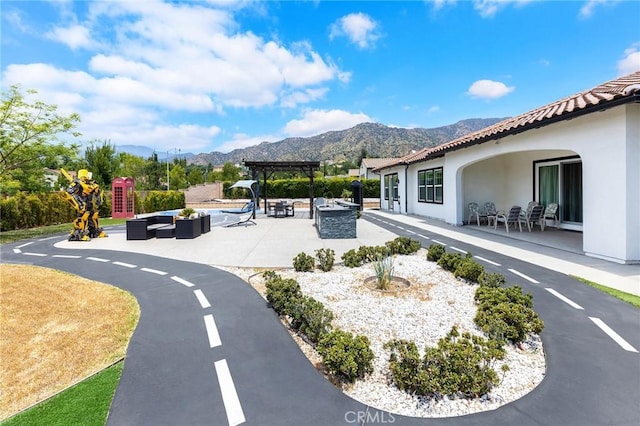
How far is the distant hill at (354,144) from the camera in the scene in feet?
336

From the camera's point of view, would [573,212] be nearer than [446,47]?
Yes

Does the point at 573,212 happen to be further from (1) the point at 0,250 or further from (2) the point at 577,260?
(1) the point at 0,250

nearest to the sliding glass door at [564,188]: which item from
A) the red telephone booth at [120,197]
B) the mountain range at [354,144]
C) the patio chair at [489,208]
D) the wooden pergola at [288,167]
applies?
the patio chair at [489,208]

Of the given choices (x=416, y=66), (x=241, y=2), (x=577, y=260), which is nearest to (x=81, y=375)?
(x=577, y=260)

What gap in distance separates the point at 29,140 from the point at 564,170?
2136cm

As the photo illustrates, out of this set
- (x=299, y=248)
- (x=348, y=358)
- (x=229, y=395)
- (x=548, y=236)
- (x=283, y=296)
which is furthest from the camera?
(x=548, y=236)

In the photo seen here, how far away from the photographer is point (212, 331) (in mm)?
4113

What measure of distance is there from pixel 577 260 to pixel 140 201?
26695 millimetres

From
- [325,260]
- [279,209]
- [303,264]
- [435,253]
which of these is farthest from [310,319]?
[279,209]

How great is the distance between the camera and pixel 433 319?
4.43 meters

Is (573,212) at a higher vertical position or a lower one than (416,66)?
lower

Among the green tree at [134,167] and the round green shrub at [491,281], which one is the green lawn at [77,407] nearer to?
the round green shrub at [491,281]
